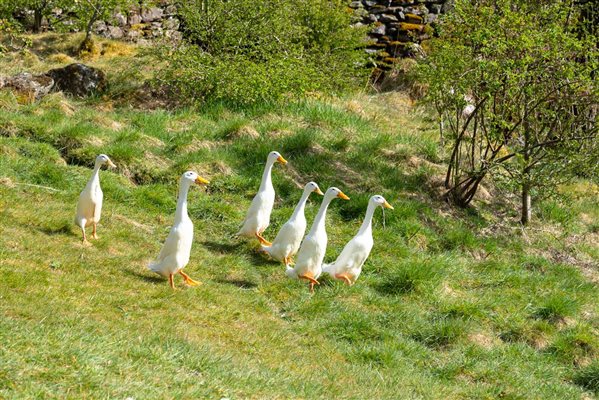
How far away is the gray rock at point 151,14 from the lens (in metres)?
23.4

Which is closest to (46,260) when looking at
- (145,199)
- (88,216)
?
(88,216)

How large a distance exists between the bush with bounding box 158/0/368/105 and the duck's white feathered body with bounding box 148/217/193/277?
21.8ft

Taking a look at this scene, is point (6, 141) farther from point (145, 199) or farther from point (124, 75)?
point (124, 75)

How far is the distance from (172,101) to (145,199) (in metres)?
5.26

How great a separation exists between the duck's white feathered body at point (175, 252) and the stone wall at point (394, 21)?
13.7 m

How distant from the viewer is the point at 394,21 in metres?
22.4

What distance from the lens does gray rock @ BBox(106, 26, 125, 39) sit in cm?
2230

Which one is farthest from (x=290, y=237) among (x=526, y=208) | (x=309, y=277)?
(x=526, y=208)

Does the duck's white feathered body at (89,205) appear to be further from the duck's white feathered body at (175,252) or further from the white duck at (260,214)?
the white duck at (260,214)

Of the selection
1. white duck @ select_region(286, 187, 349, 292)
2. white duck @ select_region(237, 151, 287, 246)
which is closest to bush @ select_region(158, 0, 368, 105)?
white duck @ select_region(237, 151, 287, 246)

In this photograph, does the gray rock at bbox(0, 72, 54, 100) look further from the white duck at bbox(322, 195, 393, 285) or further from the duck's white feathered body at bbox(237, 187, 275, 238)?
the white duck at bbox(322, 195, 393, 285)

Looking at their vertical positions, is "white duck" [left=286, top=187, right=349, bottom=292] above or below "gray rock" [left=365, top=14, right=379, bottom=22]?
below

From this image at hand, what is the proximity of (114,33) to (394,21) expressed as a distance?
7.53 metres

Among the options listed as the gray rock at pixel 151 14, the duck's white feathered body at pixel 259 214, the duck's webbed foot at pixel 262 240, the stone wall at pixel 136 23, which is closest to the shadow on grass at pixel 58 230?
the duck's white feathered body at pixel 259 214
